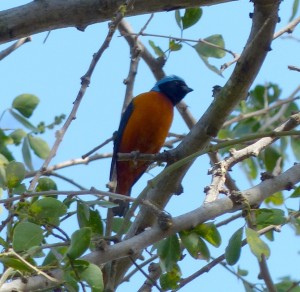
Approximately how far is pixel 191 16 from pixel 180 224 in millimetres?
1537

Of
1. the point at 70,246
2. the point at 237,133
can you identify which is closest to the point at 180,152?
the point at 70,246

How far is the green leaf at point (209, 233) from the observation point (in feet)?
8.05

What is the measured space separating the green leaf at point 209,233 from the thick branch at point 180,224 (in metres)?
0.05

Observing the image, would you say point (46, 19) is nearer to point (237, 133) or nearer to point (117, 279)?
point (117, 279)

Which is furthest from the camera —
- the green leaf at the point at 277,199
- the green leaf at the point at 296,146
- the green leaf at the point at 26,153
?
the green leaf at the point at 26,153

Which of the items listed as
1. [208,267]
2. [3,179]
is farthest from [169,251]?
[3,179]

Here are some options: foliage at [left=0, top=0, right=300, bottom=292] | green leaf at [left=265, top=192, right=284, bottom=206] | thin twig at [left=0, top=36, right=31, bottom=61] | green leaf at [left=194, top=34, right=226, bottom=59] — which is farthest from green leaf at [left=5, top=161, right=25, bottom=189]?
green leaf at [left=265, top=192, right=284, bottom=206]

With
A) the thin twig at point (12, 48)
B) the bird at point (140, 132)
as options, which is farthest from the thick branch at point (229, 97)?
the bird at point (140, 132)

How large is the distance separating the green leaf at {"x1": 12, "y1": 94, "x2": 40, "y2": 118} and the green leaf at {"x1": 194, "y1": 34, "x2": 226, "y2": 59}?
0.93m

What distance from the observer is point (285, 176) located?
8.46 ft

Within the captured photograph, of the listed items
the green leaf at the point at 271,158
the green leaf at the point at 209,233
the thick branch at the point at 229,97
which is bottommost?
the green leaf at the point at 209,233

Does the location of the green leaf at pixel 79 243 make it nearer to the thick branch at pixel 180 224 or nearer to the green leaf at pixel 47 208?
the thick branch at pixel 180 224

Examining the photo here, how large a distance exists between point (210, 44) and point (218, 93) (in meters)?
0.87

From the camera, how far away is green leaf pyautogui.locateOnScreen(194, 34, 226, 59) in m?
3.61
